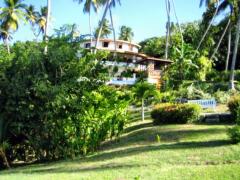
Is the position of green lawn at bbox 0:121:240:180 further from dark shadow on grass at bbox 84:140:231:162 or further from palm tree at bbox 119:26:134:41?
palm tree at bbox 119:26:134:41

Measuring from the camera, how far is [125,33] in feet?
268

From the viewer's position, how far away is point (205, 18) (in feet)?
158

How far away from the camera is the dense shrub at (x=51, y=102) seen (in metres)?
14.9

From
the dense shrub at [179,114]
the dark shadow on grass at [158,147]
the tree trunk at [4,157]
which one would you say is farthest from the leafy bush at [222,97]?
the tree trunk at [4,157]

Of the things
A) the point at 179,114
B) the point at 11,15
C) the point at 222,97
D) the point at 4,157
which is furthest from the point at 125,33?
the point at 4,157

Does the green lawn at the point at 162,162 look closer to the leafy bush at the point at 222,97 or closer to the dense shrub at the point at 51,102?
the dense shrub at the point at 51,102

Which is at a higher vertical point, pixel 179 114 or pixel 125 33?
pixel 125 33

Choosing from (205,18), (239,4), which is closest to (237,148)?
(239,4)

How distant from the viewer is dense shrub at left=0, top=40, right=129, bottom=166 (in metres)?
14.9

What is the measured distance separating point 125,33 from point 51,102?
222 ft

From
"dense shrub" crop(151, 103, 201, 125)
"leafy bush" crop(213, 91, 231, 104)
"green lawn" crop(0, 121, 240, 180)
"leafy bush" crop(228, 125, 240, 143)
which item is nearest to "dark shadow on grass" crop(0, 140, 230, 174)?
"green lawn" crop(0, 121, 240, 180)

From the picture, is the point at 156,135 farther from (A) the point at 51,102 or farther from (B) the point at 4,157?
(B) the point at 4,157

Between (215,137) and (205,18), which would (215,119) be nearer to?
(215,137)

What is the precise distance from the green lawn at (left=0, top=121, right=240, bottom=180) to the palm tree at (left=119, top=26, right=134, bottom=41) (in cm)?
6689
